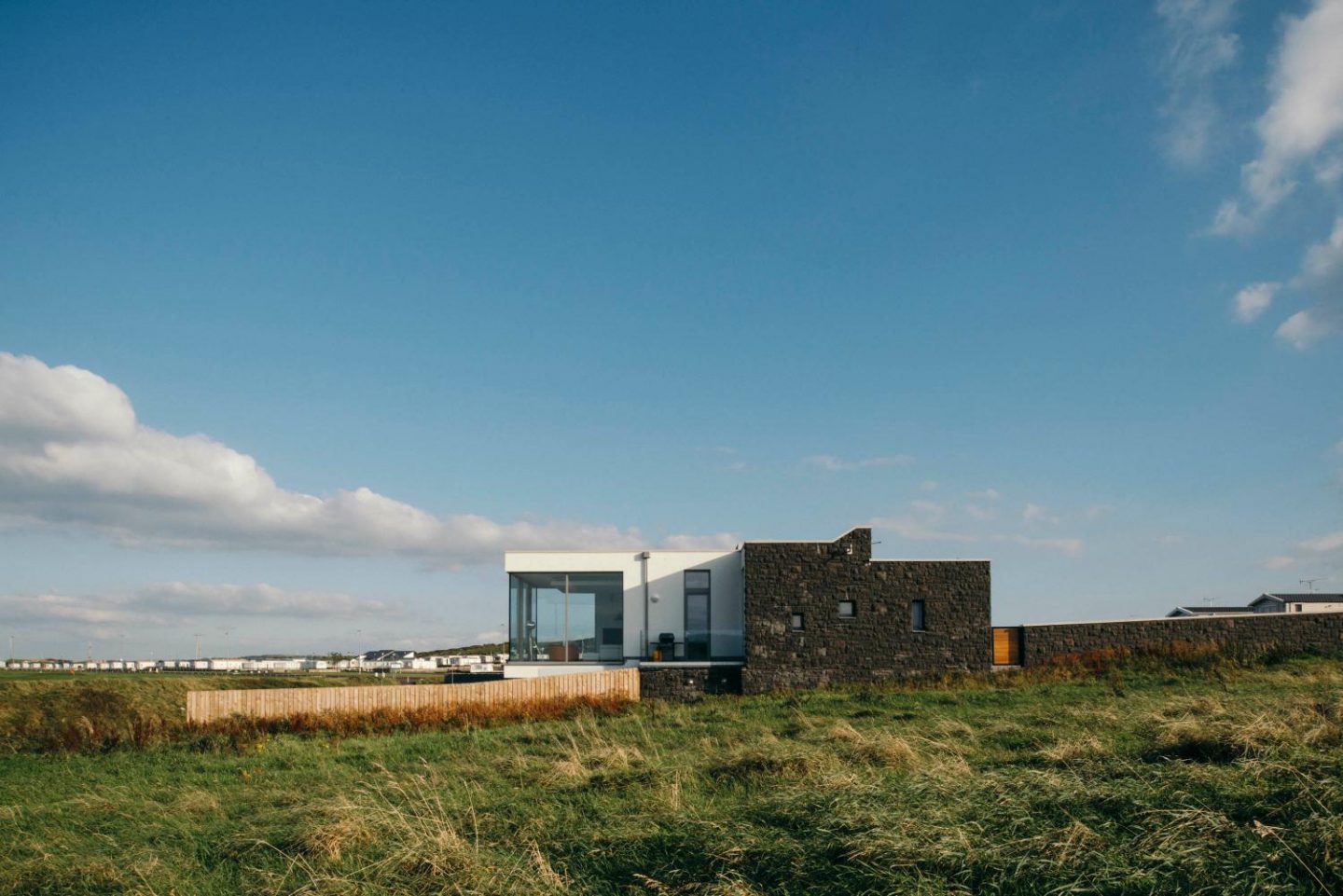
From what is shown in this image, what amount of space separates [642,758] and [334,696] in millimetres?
8862

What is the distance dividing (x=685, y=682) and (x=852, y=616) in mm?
3978

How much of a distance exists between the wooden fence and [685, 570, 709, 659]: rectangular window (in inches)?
141

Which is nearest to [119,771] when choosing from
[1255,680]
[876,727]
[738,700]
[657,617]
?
[876,727]

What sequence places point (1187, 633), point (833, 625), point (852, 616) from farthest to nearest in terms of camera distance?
point (1187, 633) → point (852, 616) → point (833, 625)

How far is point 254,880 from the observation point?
19.7 feet

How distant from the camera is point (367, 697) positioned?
16641 millimetres

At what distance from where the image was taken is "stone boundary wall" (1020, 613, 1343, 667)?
21.3 meters

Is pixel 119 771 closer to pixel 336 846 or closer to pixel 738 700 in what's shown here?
pixel 336 846

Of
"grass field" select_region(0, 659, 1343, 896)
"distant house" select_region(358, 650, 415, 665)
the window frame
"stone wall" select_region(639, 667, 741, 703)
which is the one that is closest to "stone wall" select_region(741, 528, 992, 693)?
"stone wall" select_region(639, 667, 741, 703)

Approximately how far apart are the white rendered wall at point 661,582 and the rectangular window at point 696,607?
0.33 feet

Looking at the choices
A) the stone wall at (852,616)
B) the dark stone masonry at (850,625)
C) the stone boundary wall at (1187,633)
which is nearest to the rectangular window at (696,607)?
the dark stone masonry at (850,625)

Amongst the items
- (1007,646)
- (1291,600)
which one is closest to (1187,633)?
(1007,646)

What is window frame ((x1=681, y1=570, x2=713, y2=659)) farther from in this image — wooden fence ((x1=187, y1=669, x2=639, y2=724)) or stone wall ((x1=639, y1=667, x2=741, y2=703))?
wooden fence ((x1=187, y1=669, x2=639, y2=724))

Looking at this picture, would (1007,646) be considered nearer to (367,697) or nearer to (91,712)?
(367,697)
